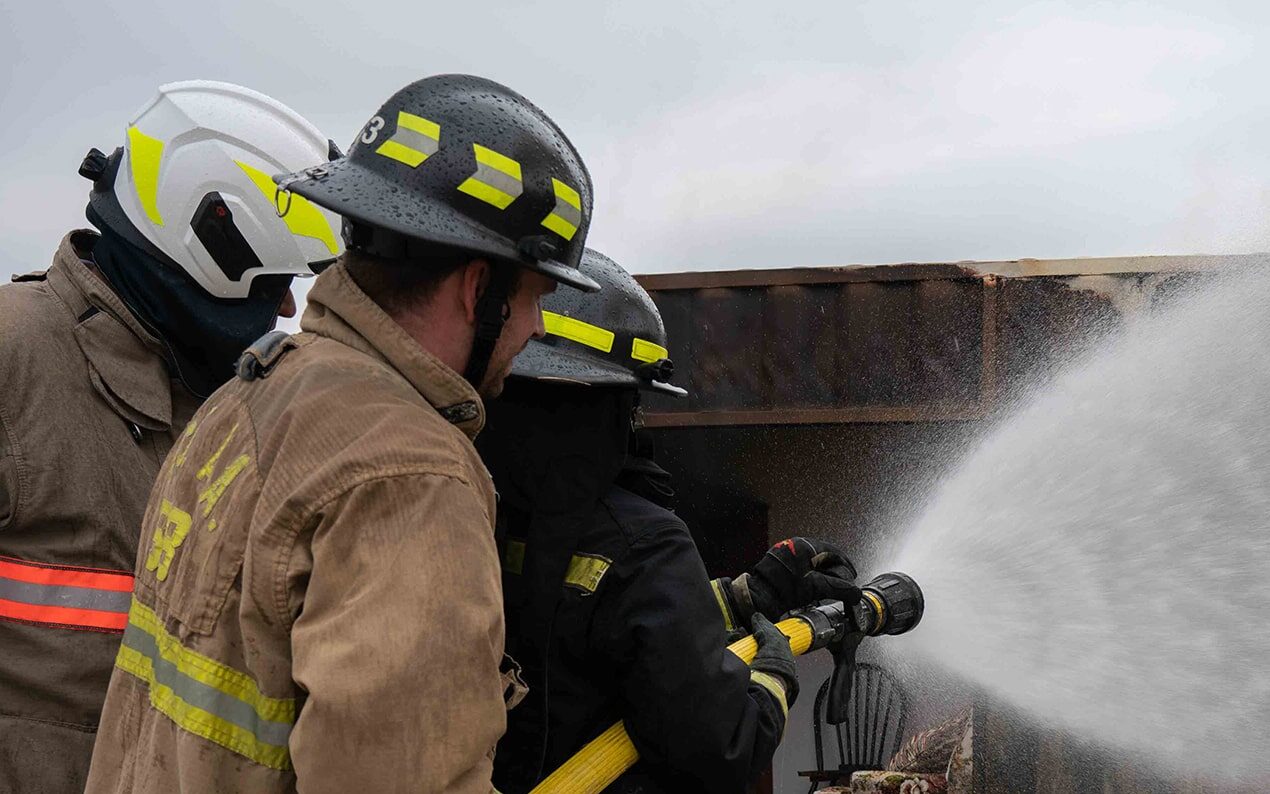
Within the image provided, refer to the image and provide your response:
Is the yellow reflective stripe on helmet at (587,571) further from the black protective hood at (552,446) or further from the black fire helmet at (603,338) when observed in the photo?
the black fire helmet at (603,338)

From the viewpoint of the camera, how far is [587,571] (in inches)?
88.4

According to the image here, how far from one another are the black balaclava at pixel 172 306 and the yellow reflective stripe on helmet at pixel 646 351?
90cm

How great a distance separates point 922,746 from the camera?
656cm

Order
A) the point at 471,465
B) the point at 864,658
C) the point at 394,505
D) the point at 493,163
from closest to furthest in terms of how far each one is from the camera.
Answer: the point at 394,505 < the point at 471,465 < the point at 493,163 < the point at 864,658

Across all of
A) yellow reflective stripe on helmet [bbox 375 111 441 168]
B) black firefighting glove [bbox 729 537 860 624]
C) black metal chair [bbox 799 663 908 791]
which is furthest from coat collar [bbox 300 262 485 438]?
black metal chair [bbox 799 663 908 791]

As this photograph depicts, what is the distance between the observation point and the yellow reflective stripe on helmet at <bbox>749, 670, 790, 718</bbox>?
2.50m

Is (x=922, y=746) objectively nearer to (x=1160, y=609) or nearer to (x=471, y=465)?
(x=1160, y=609)

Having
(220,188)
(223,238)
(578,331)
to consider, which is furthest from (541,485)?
(220,188)

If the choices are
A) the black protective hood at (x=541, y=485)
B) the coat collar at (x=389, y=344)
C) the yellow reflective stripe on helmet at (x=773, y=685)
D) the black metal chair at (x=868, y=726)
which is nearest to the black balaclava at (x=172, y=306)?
the black protective hood at (x=541, y=485)

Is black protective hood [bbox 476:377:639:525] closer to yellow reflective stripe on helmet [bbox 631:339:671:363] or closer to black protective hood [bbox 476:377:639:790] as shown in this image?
black protective hood [bbox 476:377:639:790]

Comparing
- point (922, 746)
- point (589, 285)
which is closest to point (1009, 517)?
point (922, 746)

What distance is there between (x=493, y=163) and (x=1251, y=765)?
488 centimetres

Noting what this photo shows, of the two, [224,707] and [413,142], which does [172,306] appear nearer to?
[413,142]

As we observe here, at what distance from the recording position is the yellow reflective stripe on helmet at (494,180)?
1760mm
